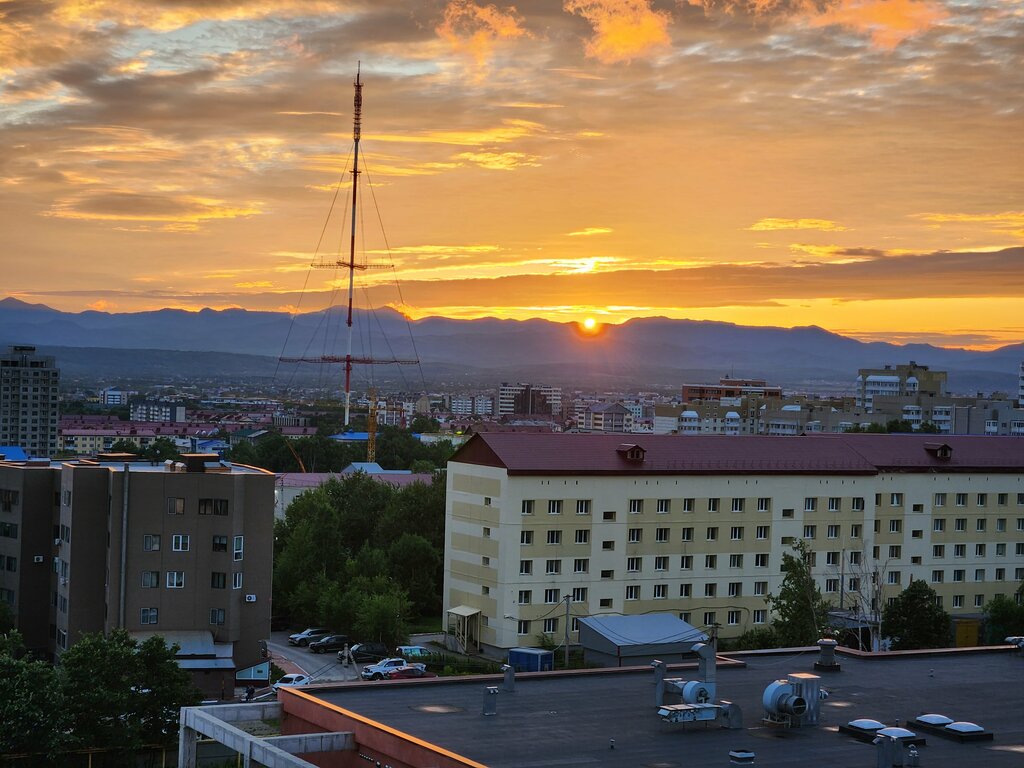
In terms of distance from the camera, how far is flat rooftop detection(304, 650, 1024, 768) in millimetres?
22594

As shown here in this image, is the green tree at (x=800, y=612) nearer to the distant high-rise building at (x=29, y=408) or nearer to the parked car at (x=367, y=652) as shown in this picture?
the parked car at (x=367, y=652)

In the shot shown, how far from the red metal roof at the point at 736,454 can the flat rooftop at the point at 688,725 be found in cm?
2484

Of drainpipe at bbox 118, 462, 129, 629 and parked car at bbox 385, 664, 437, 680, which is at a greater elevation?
drainpipe at bbox 118, 462, 129, 629

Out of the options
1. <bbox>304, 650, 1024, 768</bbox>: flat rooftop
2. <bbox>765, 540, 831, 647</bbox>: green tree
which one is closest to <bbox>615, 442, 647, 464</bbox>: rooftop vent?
<bbox>765, 540, 831, 647</bbox>: green tree

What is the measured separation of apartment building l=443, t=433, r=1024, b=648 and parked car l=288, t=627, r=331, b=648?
5.82 metres

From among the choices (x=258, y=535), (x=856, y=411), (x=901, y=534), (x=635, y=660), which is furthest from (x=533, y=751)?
(x=856, y=411)

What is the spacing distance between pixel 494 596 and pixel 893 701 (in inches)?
1161

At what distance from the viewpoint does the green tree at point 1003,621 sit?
5697cm

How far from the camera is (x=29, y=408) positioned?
609 feet

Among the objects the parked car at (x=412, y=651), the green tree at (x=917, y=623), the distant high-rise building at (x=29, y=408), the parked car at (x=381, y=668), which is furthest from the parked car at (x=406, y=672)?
the distant high-rise building at (x=29, y=408)

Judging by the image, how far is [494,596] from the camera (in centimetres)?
5562

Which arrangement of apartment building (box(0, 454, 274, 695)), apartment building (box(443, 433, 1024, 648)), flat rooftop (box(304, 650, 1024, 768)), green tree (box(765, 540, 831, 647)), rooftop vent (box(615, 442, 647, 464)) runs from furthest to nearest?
rooftop vent (box(615, 442, 647, 464)), apartment building (box(443, 433, 1024, 648)), apartment building (box(0, 454, 274, 695)), green tree (box(765, 540, 831, 647)), flat rooftop (box(304, 650, 1024, 768))

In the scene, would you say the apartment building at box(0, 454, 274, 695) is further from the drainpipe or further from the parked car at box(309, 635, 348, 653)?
the parked car at box(309, 635, 348, 653)

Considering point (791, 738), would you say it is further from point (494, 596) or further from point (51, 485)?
point (51, 485)
